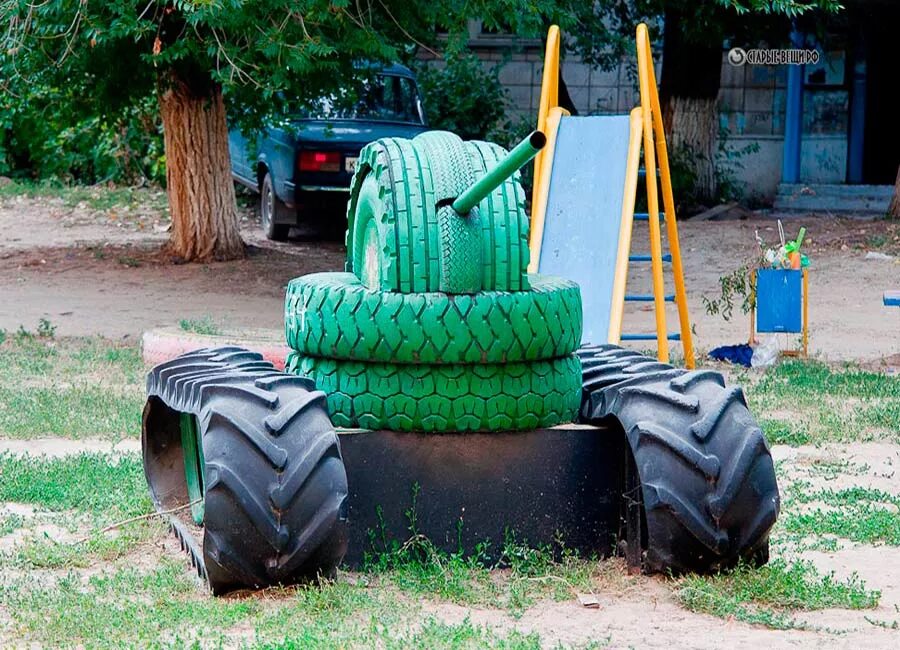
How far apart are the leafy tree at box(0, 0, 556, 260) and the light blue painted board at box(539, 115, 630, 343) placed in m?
1.59

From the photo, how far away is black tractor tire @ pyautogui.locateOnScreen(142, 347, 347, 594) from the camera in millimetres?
3656

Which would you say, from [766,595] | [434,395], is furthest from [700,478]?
[434,395]

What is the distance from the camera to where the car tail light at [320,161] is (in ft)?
46.1

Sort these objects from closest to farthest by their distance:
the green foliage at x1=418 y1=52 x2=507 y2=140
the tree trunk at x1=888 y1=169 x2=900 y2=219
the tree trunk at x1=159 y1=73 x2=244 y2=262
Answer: the tree trunk at x1=159 y1=73 x2=244 y2=262
the tree trunk at x1=888 y1=169 x2=900 y2=219
the green foliage at x1=418 y1=52 x2=507 y2=140

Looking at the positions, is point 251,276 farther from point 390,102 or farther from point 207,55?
point 390,102

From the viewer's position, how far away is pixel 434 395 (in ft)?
13.4

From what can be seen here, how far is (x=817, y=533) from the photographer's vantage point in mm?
4754

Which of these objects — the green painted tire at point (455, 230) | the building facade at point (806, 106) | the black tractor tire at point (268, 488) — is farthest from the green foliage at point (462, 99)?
the black tractor tire at point (268, 488)

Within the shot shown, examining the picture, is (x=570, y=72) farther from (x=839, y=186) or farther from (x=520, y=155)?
(x=520, y=155)

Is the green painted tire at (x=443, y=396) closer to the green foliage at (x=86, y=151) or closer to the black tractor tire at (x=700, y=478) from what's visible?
the black tractor tire at (x=700, y=478)

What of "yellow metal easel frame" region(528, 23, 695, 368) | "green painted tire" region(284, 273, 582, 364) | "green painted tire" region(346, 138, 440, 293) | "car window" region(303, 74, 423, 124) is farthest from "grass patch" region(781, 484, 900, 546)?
"car window" region(303, 74, 423, 124)

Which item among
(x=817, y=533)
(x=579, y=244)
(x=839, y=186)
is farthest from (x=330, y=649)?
(x=839, y=186)

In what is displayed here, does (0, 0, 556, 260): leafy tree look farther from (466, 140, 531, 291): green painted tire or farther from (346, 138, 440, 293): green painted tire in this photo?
(466, 140, 531, 291): green painted tire

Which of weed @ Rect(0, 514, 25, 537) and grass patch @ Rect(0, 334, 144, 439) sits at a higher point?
grass patch @ Rect(0, 334, 144, 439)
